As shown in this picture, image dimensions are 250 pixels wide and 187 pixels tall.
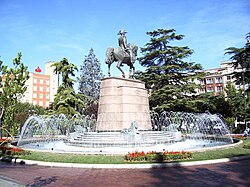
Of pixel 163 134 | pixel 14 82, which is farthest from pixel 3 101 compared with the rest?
pixel 163 134

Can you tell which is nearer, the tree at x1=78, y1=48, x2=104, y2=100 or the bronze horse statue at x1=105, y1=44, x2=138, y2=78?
the bronze horse statue at x1=105, y1=44, x2=138, y2=78

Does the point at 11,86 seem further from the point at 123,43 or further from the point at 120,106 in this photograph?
the point at 123,43

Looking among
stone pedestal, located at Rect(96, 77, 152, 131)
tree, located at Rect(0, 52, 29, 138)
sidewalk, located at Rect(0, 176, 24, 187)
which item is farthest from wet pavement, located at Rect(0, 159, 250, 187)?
stone pedestal, located at Rect(96, 77, 152, 131)

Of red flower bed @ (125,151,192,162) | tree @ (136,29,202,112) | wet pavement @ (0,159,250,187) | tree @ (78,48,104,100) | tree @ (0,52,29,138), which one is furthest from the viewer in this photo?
tree @ (78,48,104,100)

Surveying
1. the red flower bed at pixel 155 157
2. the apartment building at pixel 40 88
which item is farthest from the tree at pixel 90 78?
the red flower bed at pixel 155 157

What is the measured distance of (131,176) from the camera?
848 centimetres

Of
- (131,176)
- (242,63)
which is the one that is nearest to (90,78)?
(242,63)

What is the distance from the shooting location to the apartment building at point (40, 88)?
7700 centimetres

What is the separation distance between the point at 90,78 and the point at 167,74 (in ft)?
82.1

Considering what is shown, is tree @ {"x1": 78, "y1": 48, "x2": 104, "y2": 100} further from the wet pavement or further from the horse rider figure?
the wet pavement

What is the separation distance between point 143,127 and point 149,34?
66.3ft

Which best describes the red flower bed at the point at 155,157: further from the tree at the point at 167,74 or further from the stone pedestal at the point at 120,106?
the tree at the point at 167,74

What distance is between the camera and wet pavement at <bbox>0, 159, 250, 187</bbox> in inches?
294

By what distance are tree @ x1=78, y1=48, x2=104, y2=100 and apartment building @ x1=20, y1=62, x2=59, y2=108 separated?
2774cm
